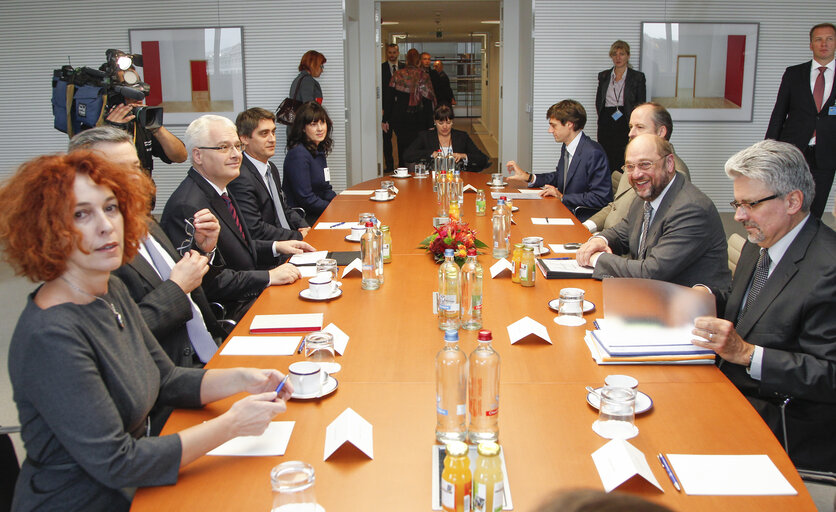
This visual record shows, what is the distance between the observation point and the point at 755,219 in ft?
7.63

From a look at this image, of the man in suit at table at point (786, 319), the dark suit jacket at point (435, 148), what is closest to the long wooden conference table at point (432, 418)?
the man in suit at table at point (786, 319)

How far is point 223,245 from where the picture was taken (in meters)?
3.42

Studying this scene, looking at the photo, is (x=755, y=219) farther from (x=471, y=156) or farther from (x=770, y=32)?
(x=770, y=32)

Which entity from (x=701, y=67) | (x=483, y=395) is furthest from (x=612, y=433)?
(x=701, y=67)

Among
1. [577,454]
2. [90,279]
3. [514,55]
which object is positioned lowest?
[577,454]

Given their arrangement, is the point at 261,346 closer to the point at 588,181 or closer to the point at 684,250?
the point at 684,250

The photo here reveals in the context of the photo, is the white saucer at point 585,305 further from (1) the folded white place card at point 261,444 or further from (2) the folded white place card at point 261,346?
(1) the folded white place card at point 261,444

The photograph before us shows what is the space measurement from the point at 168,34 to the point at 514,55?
4178 millimetres

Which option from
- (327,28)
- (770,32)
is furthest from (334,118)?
(770,32)

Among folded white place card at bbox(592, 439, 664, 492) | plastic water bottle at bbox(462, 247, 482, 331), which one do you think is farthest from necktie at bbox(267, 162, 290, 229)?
folded white place card at bbox(592, 439, 664, 492)

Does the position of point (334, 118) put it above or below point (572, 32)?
below

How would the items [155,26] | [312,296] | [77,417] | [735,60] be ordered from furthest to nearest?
1. [155,26]
2. [735,60]
3. [312,296]
4. [77,417]

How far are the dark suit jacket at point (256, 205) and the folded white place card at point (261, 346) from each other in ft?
5.82

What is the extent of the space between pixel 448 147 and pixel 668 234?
4088mm
